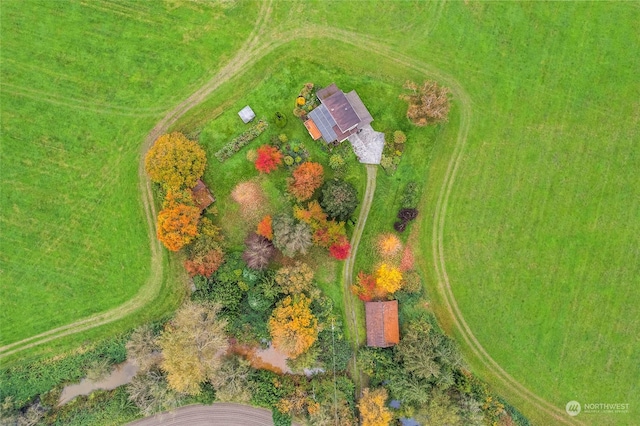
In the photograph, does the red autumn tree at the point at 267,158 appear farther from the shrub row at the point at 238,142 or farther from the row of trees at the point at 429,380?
the row of trees at the point at 429,380

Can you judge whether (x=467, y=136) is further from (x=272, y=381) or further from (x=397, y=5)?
(x=272, y=381)

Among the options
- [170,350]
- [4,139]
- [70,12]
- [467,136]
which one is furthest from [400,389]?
[70,12]

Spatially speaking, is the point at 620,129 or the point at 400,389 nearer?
the point at 400,389

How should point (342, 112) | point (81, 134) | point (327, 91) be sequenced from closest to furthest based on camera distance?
point (342, 112) < point (327, 91) < point (81, 134)

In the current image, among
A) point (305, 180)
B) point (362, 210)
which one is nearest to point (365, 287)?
point (362, 210)

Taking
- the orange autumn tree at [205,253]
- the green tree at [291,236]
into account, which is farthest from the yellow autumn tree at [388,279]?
the orange autumn tree at [205,253]

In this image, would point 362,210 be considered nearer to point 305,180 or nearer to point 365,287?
point 305,180

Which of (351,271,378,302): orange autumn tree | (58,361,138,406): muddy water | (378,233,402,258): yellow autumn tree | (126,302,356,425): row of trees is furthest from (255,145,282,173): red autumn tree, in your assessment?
(58,361,138,406): muddy water
